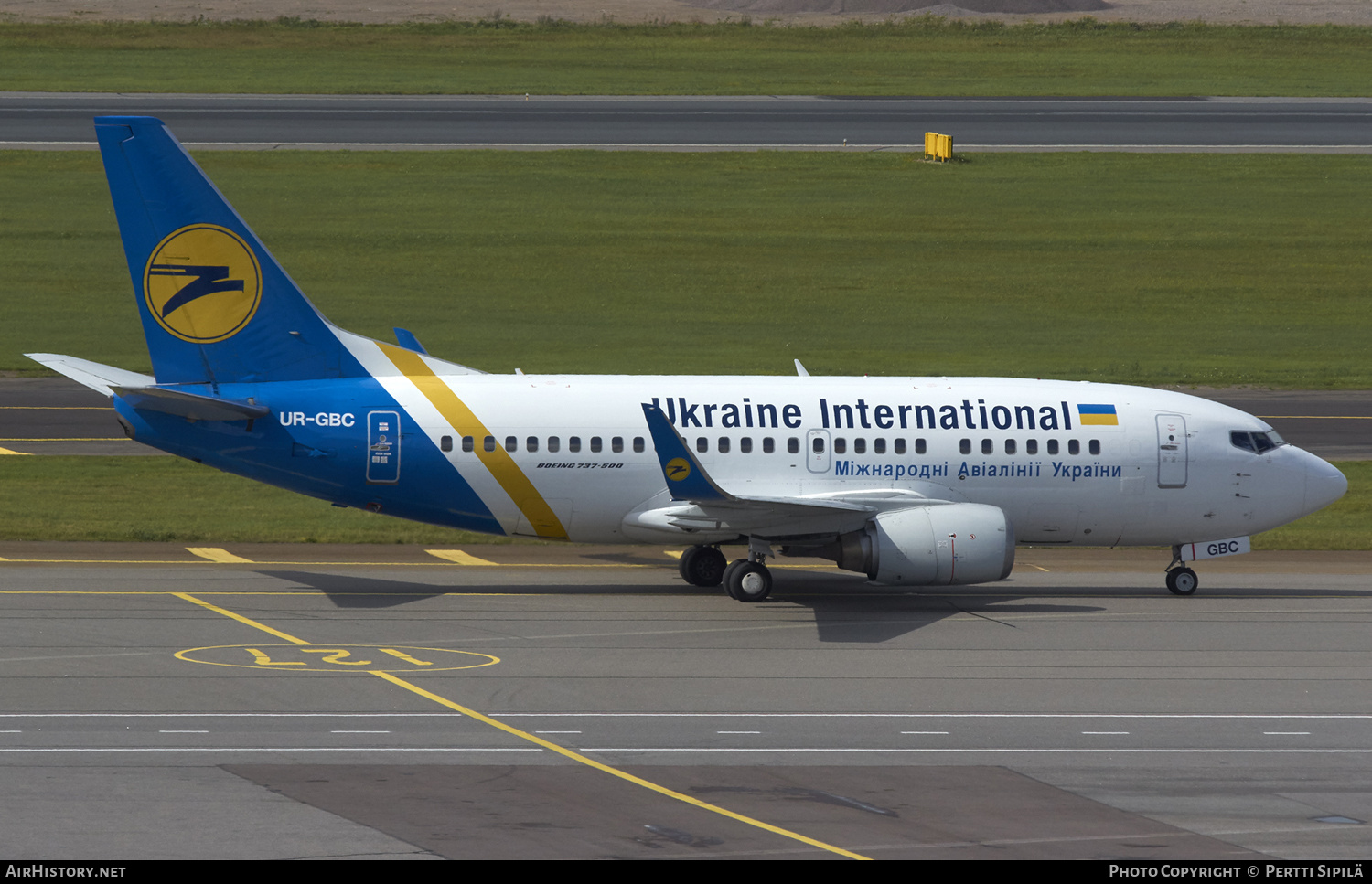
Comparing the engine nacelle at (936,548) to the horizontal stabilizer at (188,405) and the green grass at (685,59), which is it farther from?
the green grass at (685,59)

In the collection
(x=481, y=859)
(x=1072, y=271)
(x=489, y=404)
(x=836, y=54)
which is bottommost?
(x=481, y=859)

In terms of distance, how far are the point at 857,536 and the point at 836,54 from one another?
93603 millimetres

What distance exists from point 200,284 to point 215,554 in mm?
6531

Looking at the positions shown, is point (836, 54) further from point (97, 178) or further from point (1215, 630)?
point (1215, 630)

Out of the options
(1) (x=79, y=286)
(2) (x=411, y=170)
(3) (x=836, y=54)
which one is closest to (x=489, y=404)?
(1) (x=79, y=286)

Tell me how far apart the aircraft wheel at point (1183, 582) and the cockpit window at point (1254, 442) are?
8.82 feet

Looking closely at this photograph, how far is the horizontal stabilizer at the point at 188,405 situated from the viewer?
30.8 meters

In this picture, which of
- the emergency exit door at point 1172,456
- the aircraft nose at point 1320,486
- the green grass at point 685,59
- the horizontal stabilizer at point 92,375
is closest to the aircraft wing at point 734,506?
the emergency exit door at point 1172,456

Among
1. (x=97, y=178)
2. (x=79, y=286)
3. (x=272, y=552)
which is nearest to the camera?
(x=272, y=552)

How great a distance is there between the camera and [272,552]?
36.2m

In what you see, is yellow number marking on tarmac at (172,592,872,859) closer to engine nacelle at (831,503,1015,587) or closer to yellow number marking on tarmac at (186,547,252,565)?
yellow number marking on tarmac at (186,547,252,565)

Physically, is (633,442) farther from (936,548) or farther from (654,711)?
(654,711)

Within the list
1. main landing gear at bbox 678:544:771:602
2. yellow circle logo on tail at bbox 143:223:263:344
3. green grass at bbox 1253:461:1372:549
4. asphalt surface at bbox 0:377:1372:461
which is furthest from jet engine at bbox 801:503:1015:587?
asphalt surface at bbox 0:377:1372:461

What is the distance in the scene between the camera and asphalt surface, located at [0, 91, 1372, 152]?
8612 centimetres
